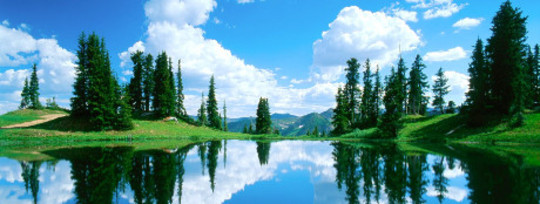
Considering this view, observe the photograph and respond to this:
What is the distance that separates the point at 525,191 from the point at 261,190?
9.22m

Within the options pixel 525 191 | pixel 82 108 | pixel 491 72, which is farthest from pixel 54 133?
pixel 491 72

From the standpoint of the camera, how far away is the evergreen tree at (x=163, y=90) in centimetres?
6049

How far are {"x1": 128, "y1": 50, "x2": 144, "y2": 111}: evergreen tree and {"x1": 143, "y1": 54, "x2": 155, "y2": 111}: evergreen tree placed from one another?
3.61ft

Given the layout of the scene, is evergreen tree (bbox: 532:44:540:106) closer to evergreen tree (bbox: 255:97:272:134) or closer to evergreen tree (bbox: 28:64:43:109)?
evergreen tree (bbox: 255:97:272:134)

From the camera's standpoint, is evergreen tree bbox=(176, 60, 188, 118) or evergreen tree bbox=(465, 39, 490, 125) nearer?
evergreen tree bbox=(465, 39, 490, 125)

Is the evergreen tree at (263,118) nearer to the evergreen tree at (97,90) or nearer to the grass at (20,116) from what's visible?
the evergreen tree at (97,90)

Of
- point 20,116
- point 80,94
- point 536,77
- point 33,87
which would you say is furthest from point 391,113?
point 33,87

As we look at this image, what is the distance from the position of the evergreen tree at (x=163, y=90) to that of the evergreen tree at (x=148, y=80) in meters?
1.37

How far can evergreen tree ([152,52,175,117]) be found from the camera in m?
60.5

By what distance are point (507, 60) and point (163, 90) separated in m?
63.7

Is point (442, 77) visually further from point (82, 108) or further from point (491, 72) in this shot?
point (82, 108)

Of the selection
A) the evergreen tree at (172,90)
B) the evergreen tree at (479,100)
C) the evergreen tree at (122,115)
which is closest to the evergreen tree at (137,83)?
the evergreen tree at (172,90)

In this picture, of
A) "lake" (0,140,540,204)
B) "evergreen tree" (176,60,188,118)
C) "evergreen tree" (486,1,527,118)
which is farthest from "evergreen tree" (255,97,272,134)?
"lake" (0,140,540,204)

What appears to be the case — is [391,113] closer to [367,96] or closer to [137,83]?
[367,96]
